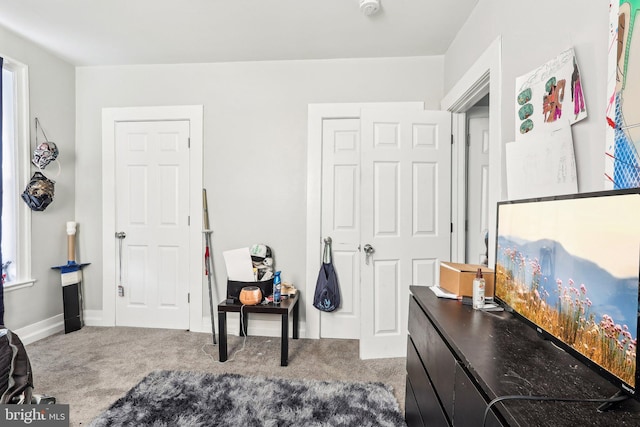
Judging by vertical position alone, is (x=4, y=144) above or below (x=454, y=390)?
above

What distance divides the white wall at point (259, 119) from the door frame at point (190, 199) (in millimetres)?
85

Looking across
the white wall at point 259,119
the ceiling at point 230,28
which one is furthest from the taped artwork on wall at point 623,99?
the white wall at point 259,119

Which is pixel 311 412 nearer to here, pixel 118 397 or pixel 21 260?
pixel 118 397

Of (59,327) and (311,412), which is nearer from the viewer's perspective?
(311,412)

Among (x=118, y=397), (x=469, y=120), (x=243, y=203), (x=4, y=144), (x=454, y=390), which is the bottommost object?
(x=118, y=397)

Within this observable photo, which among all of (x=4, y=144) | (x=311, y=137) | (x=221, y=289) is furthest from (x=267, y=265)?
(x=4, y=144)

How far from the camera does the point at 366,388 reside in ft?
6.50

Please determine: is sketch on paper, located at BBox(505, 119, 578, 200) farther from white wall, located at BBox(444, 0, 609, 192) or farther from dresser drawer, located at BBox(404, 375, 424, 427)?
dresser drawer, located at BBox(404, 375, 424, 427)

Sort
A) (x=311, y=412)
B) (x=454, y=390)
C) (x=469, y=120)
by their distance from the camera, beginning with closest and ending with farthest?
(x=454, y=390) < (x=311, y=412) < (x=469, y=120)

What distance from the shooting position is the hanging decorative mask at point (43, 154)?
2.57 m

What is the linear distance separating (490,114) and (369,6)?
104 centimetres

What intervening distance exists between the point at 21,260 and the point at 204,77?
2216 millimetres

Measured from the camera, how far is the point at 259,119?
2879 millimetres

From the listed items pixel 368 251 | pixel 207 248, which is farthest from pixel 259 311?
pixel 368 251
